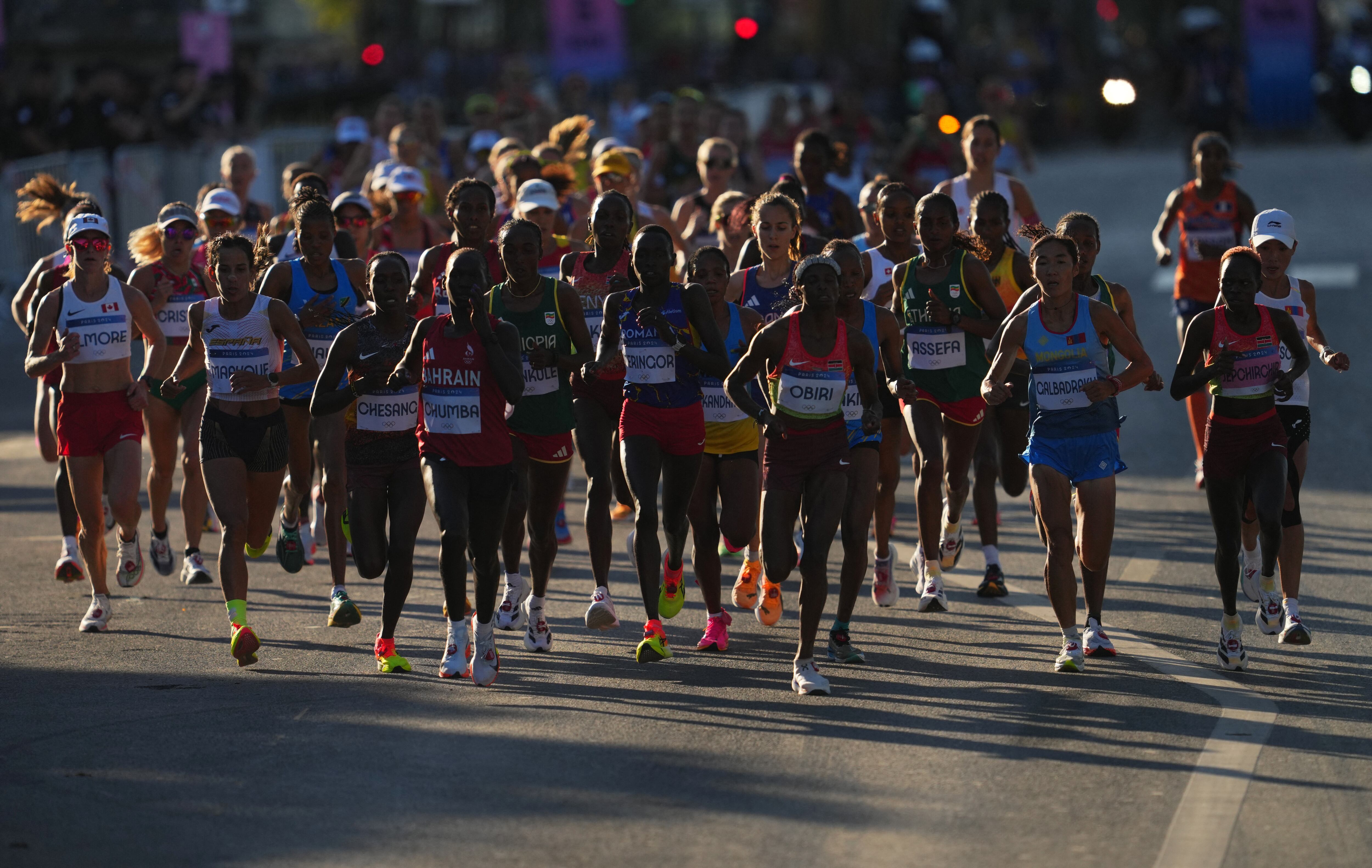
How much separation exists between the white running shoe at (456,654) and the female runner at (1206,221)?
19.5 ft

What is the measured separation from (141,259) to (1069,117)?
2992 cm

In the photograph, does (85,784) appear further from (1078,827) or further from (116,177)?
(116,177)

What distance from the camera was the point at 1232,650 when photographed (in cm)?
848

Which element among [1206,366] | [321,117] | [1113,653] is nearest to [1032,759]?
[1113,653]

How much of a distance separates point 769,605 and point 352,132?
1044 cm

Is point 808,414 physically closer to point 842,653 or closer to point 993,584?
point 842,653

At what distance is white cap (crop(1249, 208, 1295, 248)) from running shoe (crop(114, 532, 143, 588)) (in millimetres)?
5618

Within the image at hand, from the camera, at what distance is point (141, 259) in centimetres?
1109

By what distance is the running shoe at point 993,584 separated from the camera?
10.2m

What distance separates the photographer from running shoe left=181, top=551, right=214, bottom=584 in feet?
35.1

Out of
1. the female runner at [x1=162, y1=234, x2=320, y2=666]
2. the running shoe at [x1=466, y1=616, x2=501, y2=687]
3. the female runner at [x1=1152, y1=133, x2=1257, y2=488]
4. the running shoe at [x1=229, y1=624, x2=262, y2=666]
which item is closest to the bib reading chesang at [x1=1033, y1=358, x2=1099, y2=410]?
Result: the running shoe at [x1=466, y1=616, x2=501, y2=687]

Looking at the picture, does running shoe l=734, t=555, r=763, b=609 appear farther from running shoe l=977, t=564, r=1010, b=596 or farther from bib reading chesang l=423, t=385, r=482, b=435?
bib reading chesang l=423, t=385, r=482, b=435

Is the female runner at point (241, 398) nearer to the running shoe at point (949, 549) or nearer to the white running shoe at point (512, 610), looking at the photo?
the white running shoe at point (512, 610)

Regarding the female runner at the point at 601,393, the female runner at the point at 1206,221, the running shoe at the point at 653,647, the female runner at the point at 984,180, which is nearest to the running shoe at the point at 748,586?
the female runner at the point at 601,393
